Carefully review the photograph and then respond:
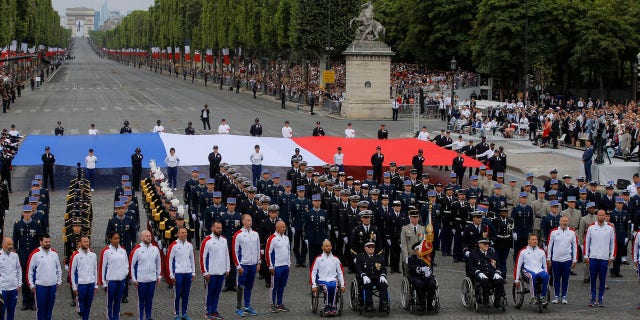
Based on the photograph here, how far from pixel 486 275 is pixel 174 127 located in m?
42.0

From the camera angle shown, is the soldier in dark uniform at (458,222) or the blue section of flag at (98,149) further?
the blue section of flag at (98,149)

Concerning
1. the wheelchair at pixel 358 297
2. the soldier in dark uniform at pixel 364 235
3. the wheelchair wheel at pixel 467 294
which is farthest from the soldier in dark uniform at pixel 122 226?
the wheelchair wheel at pixel 467 294

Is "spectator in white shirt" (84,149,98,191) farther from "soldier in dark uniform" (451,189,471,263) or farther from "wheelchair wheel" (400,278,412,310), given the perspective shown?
"wheelchair wheel" (400,278,412,310)

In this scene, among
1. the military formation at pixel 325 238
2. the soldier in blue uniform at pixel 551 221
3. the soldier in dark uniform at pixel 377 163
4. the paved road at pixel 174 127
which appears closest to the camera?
the military formation at pixel 325 238

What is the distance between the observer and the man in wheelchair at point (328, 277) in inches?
659

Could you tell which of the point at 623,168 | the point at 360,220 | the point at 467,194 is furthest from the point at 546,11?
the point at 360,220

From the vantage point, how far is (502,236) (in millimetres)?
20078

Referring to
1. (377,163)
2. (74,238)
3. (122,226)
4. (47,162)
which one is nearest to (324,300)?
(122,226)

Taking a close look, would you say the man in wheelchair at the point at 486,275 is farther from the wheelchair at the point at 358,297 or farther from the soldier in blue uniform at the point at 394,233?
the soldier in blue uniform at the point at 394,233

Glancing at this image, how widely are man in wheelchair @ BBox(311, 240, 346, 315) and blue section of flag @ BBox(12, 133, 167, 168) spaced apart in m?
18.4

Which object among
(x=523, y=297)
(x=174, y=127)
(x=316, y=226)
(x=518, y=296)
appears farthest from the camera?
(x=174, y=127)

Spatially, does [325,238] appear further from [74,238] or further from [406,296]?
[74,238]

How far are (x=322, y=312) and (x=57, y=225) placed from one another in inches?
498

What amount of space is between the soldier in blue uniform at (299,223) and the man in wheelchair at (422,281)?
15.9 feet
